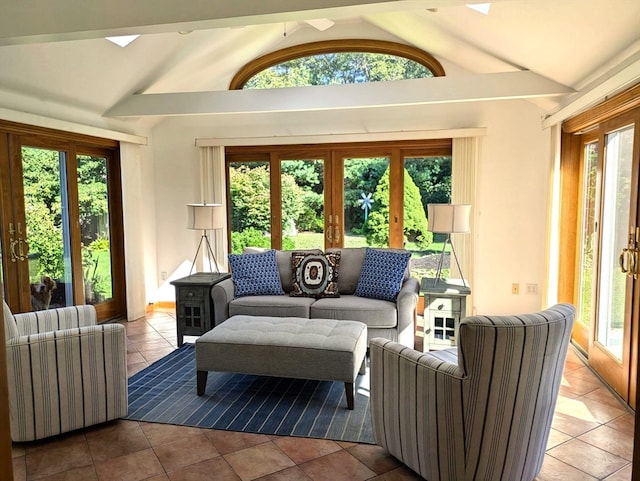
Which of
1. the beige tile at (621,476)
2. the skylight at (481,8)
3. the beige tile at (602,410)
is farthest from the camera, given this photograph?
the skylight at (481,8)

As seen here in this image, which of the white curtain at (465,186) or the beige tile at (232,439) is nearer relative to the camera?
the beige tile at (232,439)

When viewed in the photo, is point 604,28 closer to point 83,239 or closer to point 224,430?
point 224,430

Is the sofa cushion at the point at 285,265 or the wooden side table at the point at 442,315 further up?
the sofa cushion at the point at 285,265

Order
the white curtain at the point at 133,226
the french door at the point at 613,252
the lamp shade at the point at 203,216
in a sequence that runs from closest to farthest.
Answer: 1. the french door at the point at 613,252
2. the lamp shade at the point at 203,216
3. the white curtain at the point at 133,226

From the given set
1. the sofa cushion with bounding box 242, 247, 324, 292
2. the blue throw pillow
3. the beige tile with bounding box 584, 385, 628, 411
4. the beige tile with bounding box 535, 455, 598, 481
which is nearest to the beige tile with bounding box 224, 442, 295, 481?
the beige tile with bounding box 535, 455, 598, 481

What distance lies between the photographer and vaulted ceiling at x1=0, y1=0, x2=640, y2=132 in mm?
2582

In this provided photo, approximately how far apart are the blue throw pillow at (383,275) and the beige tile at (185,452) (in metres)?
2.00

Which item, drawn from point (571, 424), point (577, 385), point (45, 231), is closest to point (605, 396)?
point (577, 385)

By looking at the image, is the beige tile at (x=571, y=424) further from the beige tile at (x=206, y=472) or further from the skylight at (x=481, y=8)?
the skylight at (x=481, y=8)

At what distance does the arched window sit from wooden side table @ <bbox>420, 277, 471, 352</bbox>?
2.57 metres

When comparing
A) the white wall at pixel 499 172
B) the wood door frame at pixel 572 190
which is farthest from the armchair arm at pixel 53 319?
the wood door frame at pixel 572 190

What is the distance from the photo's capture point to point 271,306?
416cm

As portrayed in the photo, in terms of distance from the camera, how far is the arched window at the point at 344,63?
5.15m

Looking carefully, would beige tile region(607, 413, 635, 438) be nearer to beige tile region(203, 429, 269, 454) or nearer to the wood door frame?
the wood door frame
